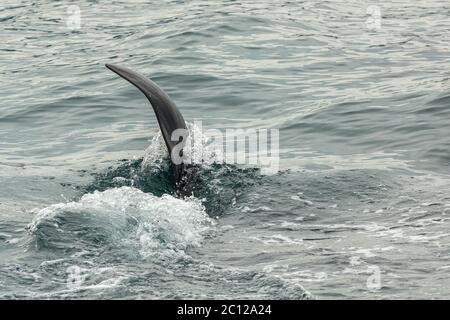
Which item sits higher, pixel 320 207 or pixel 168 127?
pixel 168 127

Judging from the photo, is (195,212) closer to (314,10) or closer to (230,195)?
(230,195)

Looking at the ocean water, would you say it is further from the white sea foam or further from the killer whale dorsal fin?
the killer whale dorsal fin

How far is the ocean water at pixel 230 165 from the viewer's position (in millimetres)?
9547

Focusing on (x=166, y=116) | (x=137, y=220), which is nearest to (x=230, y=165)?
(x=166, y=116)

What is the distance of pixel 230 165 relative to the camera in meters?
13.7

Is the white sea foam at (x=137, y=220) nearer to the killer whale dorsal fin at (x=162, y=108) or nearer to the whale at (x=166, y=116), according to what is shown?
the whale at (x=166, y=116)

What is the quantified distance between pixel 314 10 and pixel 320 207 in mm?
14570

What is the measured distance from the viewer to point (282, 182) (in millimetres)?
13008

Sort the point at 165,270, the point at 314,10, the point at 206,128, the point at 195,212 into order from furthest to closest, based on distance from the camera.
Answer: the point at 314,10
the point at 206,128
the point at 195,212
the point at 165,270

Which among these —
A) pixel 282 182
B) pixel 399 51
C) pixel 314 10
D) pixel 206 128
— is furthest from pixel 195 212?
pixel 314 10

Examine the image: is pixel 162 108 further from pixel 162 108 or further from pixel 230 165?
pixel 230 165

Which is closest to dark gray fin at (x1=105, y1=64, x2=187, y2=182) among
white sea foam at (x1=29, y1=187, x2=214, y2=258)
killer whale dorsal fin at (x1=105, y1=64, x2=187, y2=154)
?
killer whale dorsal fin at (x1=105, y1=64, x2=187, y2=154)

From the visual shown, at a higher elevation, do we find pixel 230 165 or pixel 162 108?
pixel 162 108

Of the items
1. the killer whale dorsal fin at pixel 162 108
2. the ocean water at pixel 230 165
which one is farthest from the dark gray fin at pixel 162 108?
the ocean water at pixel 230 165
